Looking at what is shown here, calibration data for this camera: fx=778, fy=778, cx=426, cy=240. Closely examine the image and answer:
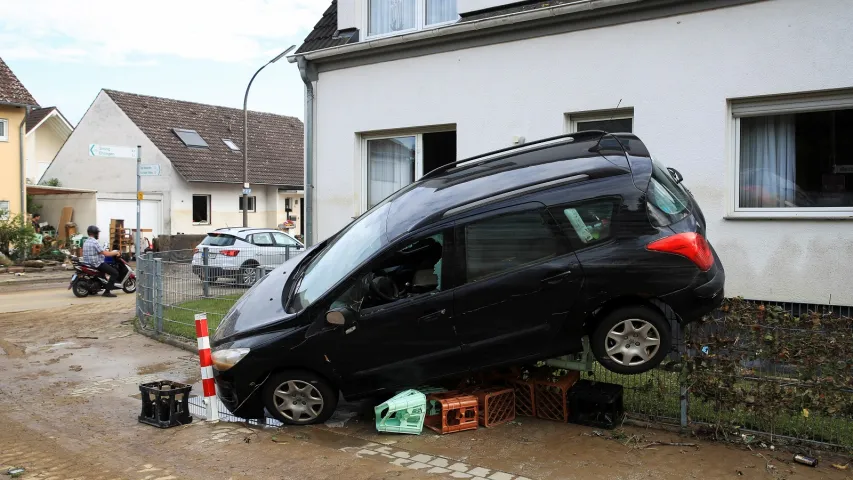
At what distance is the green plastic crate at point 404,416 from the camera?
662cm

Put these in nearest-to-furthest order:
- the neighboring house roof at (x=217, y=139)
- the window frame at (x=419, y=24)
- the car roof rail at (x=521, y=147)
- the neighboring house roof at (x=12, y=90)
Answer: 1. the car roof rail at (x=521, y=147)
2. the window frame at (x=419, y=24)
3. the neighboring house roof at (x=12, y=90)
4. the neighboring house roof at (x=217, y=139)

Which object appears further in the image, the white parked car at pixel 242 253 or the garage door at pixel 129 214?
the garage door at pixel 129 214

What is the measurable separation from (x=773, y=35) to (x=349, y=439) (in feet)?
20.7

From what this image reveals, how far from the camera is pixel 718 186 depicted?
8984 mm

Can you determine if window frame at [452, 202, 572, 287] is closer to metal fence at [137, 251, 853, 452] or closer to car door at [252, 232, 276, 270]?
metal fence at [137, 251, 853, 452]

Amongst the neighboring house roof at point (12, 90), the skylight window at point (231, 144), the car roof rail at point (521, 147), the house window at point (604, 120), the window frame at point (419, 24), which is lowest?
the car roof rail at point (521, 147)

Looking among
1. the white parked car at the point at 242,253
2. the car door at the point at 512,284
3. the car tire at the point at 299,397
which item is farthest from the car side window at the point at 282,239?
the car door at the point at 512,284

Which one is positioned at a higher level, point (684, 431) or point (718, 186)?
point (718, 186)

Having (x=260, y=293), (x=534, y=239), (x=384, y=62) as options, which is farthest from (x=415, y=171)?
(x=534, y=239)

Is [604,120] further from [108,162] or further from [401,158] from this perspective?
[108,162]

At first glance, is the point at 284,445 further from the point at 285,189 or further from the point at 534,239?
the point at 285,189

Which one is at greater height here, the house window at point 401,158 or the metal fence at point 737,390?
the house window at point 401,158

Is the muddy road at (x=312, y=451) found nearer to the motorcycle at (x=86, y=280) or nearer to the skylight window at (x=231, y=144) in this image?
the motorcycle at (x=86, y=280)

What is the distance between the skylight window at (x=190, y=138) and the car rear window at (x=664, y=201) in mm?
31531
